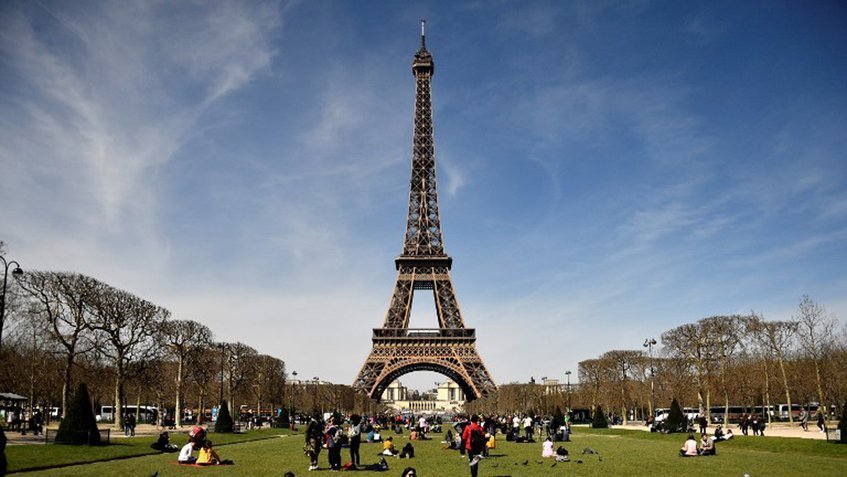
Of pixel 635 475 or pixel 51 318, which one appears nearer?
pixel 635 475

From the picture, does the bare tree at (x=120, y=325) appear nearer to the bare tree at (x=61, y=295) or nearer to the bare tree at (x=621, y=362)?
the bare tree at (x=61, y=295)

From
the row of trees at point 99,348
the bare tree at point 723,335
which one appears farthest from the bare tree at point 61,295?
the bare tree at point 723,335

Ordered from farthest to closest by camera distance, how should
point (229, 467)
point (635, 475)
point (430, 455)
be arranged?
1. point (430, 455)
2. point (229, 467)
3. point (635, 475)

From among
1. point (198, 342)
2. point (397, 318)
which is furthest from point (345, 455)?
point (397, 318)

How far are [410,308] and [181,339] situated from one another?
36788 millimetres

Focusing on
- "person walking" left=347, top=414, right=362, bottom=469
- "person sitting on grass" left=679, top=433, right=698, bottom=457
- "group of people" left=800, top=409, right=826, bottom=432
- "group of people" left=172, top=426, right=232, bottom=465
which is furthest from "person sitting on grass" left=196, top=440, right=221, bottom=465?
"group of people" left=800, top=409, right=826, bottom=432

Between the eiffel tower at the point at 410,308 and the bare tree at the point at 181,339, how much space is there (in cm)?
2321

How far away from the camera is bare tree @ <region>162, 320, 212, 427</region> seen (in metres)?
65.1

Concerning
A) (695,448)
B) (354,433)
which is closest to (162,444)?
(354,433)

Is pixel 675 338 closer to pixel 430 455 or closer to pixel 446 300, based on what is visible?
pixel 446 300

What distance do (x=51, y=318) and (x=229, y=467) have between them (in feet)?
119

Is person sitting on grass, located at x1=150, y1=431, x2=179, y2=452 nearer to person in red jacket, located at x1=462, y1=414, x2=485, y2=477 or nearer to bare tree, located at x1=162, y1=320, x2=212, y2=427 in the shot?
person in red jacket, located at x1=462, y1=414, x2=485, y2=477

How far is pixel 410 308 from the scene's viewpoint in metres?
98.7

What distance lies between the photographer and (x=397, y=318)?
95.9 m
